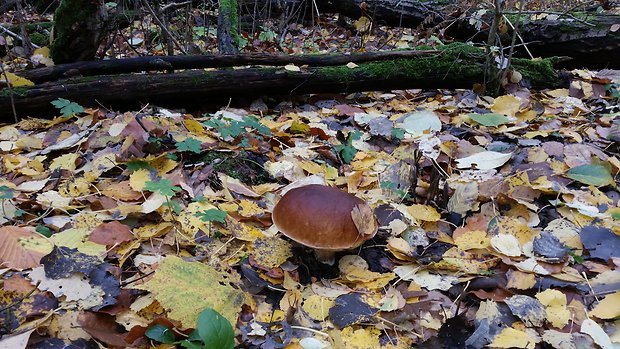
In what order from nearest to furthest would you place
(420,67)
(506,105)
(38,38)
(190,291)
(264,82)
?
(190,291)
(506,105)
(264,82)
(420,67)
(38,38)

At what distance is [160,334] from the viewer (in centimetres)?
155

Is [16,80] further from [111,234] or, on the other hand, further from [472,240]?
[472,240]

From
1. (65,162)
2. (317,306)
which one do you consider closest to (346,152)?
(317,306)

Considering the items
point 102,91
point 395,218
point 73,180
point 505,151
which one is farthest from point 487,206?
point 102,91

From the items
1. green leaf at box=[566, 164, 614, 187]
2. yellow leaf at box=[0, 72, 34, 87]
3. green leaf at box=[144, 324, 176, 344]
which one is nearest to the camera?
green leaf at box=[144, 324, 176, 344]

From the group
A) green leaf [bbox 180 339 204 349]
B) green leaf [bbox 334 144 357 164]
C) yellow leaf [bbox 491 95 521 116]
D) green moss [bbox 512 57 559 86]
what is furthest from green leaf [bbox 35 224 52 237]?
green moss [bbox 512 57 559 86]

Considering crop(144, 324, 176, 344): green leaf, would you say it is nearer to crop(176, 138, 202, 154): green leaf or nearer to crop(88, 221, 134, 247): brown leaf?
crop(88, 221, 134, 247): brown leaf

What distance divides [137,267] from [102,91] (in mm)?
2057

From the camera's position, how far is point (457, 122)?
3.44 meters

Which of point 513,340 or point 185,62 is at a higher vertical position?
point 185,62

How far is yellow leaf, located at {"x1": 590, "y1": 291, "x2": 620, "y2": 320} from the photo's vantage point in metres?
1.68

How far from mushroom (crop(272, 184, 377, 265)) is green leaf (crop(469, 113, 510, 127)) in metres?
1.72

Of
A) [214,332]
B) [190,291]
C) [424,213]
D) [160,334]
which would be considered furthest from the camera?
[424,213]

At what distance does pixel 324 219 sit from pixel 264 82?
89.3 inches
